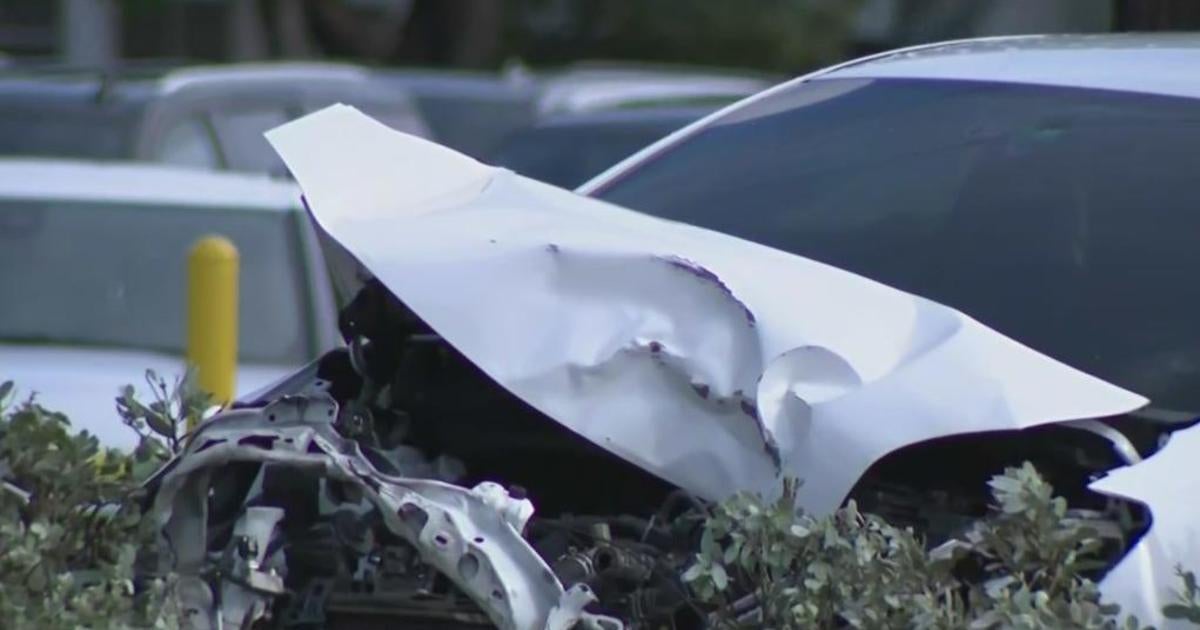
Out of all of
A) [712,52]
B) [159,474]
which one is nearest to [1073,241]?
[159,474]

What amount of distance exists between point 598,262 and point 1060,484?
74cm

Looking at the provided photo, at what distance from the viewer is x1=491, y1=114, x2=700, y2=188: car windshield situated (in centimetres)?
824

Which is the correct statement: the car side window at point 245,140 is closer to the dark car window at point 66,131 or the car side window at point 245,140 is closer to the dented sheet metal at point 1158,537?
the dark car window at point 66,131

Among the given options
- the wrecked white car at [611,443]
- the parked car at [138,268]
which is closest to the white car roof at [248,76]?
the parked car at [138,268]

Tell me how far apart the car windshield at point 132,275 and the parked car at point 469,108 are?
20.8ft

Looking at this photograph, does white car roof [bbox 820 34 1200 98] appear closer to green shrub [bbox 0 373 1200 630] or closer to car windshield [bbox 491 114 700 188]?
green shrub [bbox 0 373 1200 630]

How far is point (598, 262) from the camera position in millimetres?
3338

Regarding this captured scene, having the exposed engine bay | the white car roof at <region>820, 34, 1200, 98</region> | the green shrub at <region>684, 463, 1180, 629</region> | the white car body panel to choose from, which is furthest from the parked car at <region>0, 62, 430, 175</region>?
the green shrub at <region>684, 463, 1180, 629</region>

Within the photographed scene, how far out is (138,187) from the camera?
23.0ft

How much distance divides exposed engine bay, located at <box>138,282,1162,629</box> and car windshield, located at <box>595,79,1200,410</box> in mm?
362

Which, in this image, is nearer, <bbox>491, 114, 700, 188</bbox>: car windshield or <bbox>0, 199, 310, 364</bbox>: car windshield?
<bbox>0, 199, 310, 364</bbox>: car windshield

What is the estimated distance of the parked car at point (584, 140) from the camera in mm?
8258

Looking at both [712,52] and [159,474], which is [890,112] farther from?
[712,52]

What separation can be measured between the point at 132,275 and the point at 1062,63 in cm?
349
